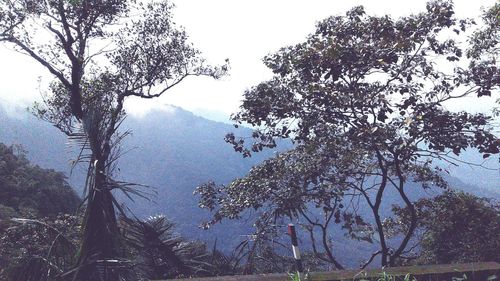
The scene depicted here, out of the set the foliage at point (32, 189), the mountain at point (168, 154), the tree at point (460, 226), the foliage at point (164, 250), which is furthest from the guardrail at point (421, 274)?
the mountain at point (168, 154)

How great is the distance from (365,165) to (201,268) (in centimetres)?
272

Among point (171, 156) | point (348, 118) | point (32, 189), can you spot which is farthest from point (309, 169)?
point (171, 156)

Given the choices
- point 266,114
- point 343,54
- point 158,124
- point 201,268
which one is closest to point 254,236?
point 201,268

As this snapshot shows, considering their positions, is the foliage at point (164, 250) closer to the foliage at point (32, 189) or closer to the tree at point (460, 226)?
the tree at point (460, 226)

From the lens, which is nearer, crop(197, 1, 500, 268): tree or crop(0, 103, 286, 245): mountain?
crop(197, 1, 500, 268): tree

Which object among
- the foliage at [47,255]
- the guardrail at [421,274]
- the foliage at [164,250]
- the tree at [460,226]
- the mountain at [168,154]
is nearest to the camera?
the foliage at [47,255]

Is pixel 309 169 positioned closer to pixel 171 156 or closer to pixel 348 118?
pixel 348 118

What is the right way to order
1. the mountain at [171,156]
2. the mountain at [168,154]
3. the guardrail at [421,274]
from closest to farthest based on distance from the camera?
the guardrail at [421,274] < the mountain at [171,156] < the mountain at [168,154]

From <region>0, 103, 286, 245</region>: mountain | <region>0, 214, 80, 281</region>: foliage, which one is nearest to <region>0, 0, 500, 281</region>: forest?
<region>0, 214, 80, 281</region>: foliage

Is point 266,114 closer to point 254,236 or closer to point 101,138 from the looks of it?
point 254,236

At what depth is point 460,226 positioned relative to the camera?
8.38 metres

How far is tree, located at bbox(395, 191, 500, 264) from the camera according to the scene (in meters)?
7.79

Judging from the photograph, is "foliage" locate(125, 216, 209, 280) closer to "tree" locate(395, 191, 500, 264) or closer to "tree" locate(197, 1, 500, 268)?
"tree" locate(197, 1, 500, 268)

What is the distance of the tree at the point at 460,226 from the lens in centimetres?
779
